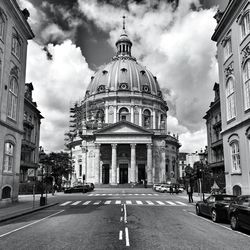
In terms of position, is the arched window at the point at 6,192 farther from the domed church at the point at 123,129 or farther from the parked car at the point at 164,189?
the domed church at the point at 123,129

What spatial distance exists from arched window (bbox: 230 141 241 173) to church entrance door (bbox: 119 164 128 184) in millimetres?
52772

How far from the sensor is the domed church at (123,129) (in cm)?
7481

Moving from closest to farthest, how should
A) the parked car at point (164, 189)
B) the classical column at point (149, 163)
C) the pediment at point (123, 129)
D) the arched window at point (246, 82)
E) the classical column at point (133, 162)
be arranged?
the arched window at point (246, 82)
the parked car at point (164, 189)
the classical column at point (133, 162)
the classical column at point (149, 163)
the pediment at point (123, 129)

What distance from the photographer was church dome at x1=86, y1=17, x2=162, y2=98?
291ft

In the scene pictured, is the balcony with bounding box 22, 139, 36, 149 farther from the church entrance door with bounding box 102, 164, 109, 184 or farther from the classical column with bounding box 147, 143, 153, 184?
the classical column with bounding box 147, 143, 153, 184

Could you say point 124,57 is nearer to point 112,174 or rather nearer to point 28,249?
point 112,174

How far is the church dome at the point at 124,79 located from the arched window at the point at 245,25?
63.4m

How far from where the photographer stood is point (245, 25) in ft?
77.5

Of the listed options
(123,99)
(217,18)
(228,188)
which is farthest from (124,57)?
(228,188)

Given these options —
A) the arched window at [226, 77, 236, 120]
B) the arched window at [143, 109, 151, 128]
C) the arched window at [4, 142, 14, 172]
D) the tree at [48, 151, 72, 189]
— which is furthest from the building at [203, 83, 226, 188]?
the arched window at [4, 142, 14, 172]

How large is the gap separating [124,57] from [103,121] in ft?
83.6

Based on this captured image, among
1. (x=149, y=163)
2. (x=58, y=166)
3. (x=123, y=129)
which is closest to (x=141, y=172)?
(x=149, y=163)

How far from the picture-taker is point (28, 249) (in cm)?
894

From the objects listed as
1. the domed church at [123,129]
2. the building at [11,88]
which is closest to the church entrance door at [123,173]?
the domed church at [123,129]
